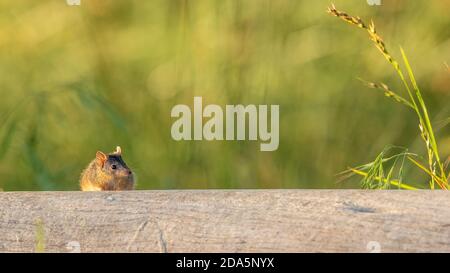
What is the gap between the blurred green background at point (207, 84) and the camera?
2746 millimetres

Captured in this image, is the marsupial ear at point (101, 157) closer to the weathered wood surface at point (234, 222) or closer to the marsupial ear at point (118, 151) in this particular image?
the marsupial ear at point (118, 151)

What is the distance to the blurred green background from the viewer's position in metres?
2.75

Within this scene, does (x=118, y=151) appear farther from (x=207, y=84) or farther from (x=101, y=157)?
(x=207, y=84)

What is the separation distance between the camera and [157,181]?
2.75 meters

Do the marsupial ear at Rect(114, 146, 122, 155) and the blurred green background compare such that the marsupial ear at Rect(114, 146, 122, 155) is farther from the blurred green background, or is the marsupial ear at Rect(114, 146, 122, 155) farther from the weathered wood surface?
the weathered wood surface

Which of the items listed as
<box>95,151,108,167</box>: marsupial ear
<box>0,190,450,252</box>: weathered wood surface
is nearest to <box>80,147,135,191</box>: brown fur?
<box>95,151,108,167</box>: marsupial ear

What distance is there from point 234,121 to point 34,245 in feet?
2.91

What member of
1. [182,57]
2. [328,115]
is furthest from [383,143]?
[182,57]

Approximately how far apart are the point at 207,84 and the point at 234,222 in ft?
2.87

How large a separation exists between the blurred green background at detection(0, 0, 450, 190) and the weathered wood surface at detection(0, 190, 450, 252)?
778 mm

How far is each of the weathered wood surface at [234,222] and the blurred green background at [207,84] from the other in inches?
30.6

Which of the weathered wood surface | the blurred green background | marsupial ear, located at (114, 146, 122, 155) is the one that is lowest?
the weathered wood surface

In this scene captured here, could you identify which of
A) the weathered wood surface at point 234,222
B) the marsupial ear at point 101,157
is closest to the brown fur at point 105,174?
the marsupial ear at point 101,157
